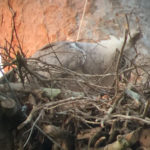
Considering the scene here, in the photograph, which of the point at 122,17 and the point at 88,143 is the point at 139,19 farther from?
the point at 88,143

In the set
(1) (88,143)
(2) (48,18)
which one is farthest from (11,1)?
(1) (88,143)

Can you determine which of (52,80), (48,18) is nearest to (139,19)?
(48,18)

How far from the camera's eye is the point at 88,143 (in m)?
1.60

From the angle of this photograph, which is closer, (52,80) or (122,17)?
(52,80)

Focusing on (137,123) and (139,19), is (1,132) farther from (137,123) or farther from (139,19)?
(139,19)

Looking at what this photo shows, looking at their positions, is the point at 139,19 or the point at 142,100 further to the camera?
the point at 139,19

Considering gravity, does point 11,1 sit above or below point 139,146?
above

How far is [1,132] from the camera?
5.29 ft

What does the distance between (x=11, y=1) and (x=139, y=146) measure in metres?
2.51

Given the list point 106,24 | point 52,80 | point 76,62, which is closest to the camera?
point 52,80

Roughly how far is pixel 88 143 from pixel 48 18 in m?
1.98

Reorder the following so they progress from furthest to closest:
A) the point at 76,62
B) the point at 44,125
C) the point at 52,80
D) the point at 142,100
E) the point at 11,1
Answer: the point at 11,1, the point at 76,62, the point at 52,80, the point at 44,125, the point at 142,100

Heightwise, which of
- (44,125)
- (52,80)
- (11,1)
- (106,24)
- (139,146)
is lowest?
(139,146)

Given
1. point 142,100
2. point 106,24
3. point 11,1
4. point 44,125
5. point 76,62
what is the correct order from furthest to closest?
point 11,1 → point 106,24 → point 76,62 → point 44,125 → point 142,100
